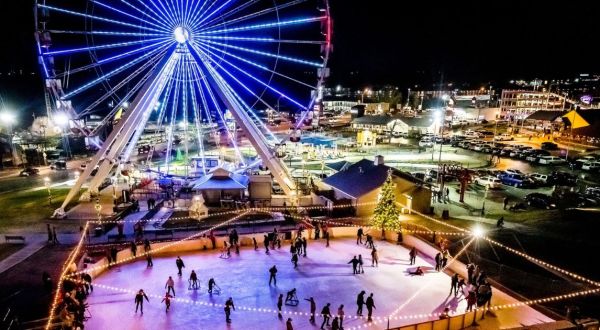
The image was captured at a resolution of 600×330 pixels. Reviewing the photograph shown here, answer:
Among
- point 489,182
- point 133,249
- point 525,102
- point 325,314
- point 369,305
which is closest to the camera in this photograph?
point 325,314

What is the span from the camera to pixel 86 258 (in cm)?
1962

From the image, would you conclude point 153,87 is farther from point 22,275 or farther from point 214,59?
point 22,275

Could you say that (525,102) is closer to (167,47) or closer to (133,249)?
(167,47)

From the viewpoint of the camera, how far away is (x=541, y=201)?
30.0 meters

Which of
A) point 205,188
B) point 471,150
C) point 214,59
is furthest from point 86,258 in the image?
point 471,150

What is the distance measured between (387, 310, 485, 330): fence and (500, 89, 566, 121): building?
89.8 meters

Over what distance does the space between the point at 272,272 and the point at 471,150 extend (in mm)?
45556

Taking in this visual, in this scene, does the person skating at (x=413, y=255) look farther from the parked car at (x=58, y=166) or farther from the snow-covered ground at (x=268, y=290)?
the parked car at (x=58, y=166)

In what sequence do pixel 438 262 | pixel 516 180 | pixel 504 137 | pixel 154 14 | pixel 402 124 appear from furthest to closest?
pixel 402 124 < pixel 504 137 < pixel 516 180 < pixel 154 14 < pixel 438 262

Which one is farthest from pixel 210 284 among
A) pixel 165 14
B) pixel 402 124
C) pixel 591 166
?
pixel 402 124

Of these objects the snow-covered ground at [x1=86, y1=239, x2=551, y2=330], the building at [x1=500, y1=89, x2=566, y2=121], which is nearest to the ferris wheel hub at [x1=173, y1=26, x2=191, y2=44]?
the snow-covered ground at [x1=86, y1=239, x2=551, y2=330]

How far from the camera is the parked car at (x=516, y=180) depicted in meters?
36.1

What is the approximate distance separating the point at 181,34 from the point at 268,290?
59.9 feet

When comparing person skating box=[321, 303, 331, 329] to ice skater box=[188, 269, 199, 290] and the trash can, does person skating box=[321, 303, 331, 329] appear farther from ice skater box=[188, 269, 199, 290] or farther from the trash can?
the trash can
